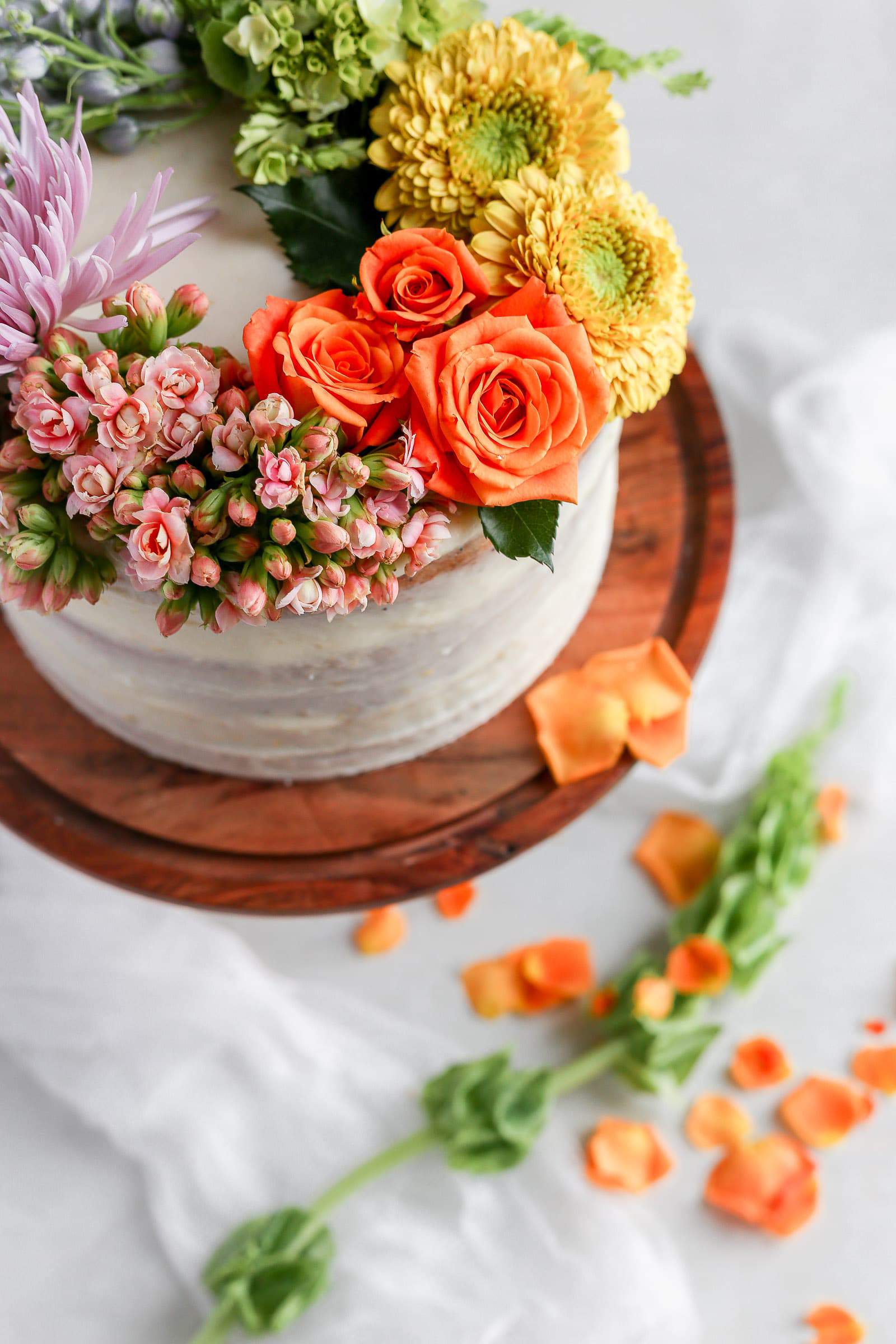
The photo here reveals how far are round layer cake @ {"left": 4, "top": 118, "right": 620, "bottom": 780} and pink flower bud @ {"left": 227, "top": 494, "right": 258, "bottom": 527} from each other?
0.48ft

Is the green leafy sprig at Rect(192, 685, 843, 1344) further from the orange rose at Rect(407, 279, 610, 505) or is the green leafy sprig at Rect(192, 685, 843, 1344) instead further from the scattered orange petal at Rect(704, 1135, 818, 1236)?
the orange rose at Rect(407, 279, 610, 505)

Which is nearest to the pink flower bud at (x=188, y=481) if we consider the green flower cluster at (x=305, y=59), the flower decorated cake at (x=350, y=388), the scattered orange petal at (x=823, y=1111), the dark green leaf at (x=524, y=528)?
the flower decorated cake at (x=350, y=388)

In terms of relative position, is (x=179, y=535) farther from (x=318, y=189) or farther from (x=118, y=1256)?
(x=118, y=1256)

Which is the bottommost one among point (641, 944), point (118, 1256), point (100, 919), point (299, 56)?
point (118, 1256)

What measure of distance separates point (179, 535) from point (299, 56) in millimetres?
468

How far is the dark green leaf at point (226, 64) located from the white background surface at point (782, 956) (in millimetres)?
1036

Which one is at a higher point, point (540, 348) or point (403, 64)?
point (403, 64)

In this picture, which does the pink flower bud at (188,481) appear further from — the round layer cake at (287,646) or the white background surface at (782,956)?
the white background surface at (782,956)

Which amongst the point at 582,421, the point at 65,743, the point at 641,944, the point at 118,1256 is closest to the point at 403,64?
the point at 582,421

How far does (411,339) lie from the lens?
3.21 ft

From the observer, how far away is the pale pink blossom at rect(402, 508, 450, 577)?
93 centimetres

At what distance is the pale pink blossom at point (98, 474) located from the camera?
895 mm

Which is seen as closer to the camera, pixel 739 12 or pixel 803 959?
pixel 803 959

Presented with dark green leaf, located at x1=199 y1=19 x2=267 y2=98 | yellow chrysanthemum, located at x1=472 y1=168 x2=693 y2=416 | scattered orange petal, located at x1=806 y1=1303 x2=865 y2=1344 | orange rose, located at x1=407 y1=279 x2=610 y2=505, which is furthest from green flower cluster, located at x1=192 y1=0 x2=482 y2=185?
scattered orange petal, located at x1=806 y1=1303 x2=865 y2=1344
